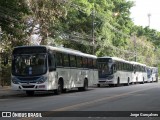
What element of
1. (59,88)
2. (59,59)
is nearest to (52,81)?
(59,88)

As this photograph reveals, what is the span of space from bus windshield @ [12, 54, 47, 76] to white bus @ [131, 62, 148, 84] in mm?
30364

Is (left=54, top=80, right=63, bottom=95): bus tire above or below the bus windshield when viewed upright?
below

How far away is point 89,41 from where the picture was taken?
58438 mm

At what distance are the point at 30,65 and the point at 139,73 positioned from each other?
35.9m

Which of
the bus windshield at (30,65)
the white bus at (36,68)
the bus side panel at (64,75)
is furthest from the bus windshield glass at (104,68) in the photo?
the bus windshield at (30,65)

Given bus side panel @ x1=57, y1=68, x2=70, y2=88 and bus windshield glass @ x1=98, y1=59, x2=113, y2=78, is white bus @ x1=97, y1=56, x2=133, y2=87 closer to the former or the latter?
bus windshield glass @ x1=98, y1=59, x2=113, y2=78

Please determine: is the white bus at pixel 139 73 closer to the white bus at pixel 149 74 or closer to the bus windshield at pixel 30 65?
the white bus at pixel 149 74

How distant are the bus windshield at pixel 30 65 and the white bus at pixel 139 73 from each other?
30364 millimetres

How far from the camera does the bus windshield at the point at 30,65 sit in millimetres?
25906

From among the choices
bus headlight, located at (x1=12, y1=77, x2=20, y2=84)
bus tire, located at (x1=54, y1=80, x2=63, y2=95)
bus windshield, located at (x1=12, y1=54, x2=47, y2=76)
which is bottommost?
bus tire, located at (x1=54, y1=80, x2=63, y2=95)

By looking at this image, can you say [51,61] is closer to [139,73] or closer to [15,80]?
[15,80]

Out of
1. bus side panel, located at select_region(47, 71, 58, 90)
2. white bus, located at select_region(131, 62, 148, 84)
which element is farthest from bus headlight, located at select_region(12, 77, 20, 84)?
white bus, located at select_region(131, 62, 148, 84)

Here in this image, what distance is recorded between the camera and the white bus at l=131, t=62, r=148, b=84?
5647 cm

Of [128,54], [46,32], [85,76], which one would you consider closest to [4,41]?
[46,32]
